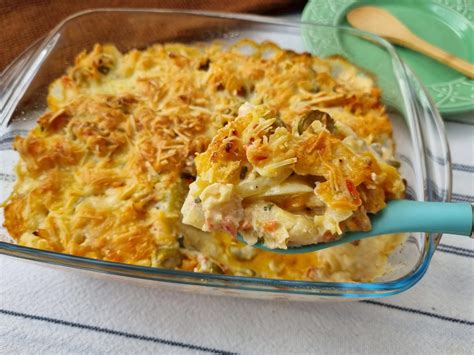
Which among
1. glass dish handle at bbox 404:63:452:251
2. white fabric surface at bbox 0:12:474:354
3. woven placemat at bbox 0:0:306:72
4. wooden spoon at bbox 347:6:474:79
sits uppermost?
woven placemat at bbox 0:0:306:72

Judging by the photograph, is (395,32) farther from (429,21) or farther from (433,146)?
(433,146)

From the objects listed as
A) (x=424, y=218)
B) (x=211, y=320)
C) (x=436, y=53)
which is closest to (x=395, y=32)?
(x=436, y=53)

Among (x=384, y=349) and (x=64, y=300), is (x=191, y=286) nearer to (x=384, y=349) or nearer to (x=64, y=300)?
(x=64, y=300)

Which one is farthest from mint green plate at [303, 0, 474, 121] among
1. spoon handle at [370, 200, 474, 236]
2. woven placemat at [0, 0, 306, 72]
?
spoon handle at [370, 200, 474, 236]

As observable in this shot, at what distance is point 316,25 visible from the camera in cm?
199

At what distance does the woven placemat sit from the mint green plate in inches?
8.0

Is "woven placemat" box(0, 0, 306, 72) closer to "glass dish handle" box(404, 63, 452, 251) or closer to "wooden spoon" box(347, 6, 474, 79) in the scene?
"wooden spoon" box(347, 6, 474, 79)

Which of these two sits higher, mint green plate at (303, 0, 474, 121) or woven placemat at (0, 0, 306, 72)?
woven placemat at (0, 0, 306, 72)

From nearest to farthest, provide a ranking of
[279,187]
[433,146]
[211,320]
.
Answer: [279,187] → [211,320] → [433,146]

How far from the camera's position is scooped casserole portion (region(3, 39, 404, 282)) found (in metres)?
1.24

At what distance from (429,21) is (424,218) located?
1.34m

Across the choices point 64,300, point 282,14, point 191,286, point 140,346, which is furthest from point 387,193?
point 282,14

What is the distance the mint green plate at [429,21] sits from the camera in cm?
211

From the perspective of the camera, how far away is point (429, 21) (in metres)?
2.29
